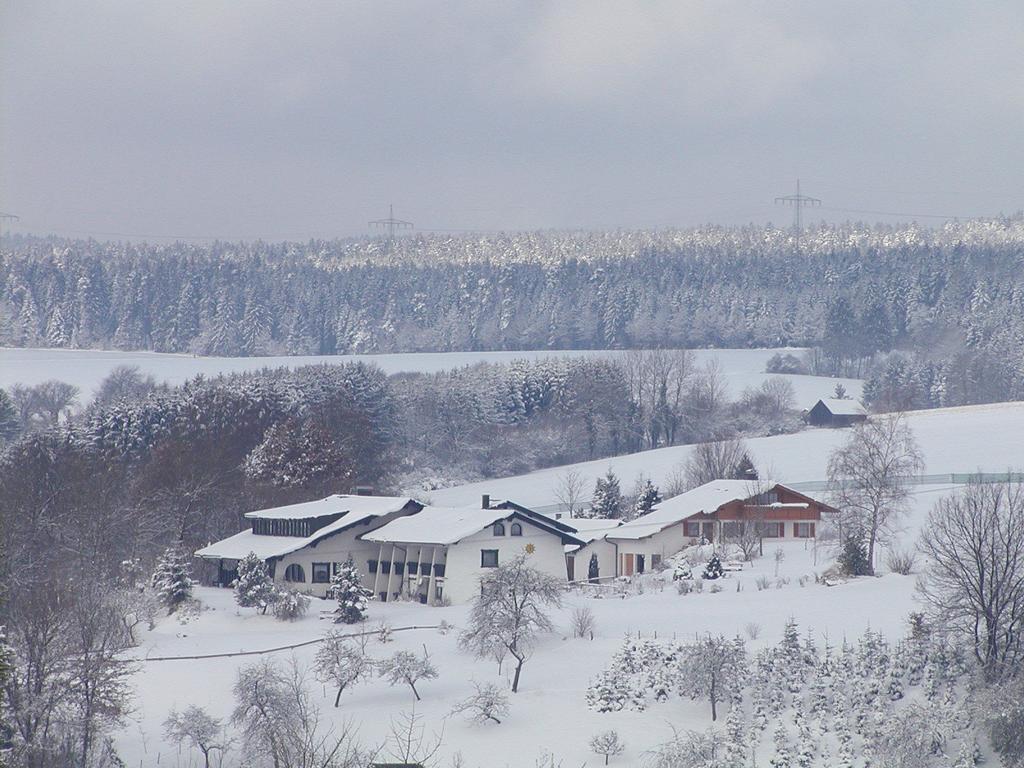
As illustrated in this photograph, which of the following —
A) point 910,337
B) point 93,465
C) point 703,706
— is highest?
point 910,337

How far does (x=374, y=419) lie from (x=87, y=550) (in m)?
38.1

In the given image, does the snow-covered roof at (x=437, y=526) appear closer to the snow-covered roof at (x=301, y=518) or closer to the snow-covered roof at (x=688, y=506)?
the snow-covered roof at (x=301, y=518)

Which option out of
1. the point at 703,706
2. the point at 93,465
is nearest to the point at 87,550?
the point at 93,465

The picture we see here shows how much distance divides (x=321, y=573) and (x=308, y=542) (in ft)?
5.02

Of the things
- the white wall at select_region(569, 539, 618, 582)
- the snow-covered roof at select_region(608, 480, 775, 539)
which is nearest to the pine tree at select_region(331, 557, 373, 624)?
the white wall at select_region(569, 539, 618, 582)

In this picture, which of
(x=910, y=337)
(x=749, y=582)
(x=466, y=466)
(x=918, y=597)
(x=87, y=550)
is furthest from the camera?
(x=910, y=337)

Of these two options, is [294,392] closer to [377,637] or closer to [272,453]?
[272,453]

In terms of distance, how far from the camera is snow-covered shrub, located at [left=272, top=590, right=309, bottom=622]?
4784 cm

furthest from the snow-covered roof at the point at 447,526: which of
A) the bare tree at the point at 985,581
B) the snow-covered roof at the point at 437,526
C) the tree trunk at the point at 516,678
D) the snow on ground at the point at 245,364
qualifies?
the snow on ground at the point at 245,364

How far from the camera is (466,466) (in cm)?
9869

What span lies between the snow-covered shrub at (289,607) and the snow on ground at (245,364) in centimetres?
7504

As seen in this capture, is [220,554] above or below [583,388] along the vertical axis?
below

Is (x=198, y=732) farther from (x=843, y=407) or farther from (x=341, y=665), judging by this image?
(x=843, y=407)

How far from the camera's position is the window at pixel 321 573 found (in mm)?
55594
